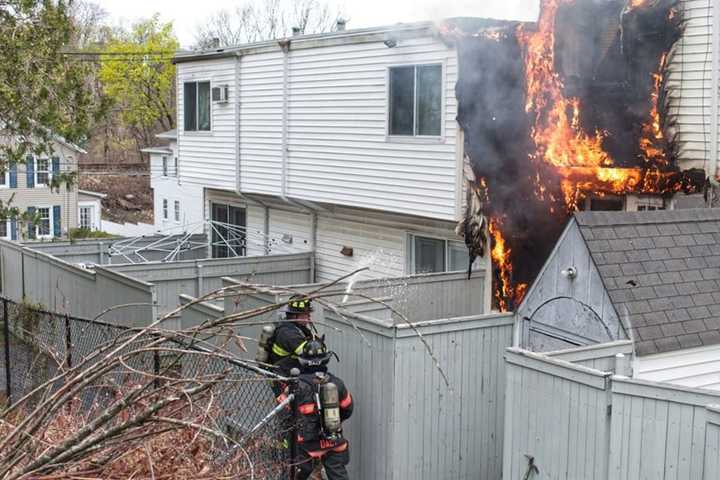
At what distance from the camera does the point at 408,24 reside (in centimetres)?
1252

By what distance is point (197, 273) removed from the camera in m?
14.4

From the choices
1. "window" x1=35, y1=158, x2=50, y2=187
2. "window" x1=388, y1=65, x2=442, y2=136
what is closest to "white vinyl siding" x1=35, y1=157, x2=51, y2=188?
"window" x1=35, y1=158, x2=50, y2=187

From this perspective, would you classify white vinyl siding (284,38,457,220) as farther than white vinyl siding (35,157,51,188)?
No

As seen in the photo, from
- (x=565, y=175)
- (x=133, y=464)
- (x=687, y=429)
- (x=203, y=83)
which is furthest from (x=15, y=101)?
(x=687, y=429)

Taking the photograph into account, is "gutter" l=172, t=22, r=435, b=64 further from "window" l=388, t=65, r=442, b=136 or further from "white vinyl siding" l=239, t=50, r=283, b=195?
"window" l=388, t=65, r=442, b=136

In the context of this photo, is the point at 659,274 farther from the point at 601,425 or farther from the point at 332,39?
the point at 332,39

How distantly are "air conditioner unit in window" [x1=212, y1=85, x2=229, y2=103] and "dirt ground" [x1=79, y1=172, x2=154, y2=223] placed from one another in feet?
102

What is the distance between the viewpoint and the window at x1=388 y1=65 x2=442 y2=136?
489 inches

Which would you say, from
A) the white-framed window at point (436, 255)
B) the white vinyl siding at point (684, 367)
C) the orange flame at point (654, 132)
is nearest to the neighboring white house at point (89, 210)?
the white-framed window at point (436, 255)

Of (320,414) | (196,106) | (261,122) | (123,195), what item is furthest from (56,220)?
(320,414)

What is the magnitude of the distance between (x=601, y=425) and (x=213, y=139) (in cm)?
1322

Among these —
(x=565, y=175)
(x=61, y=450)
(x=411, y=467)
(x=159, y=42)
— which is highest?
(x=159, y=42)

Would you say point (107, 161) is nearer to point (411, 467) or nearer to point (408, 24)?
point (408, 24)

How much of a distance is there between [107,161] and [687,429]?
5721cm
